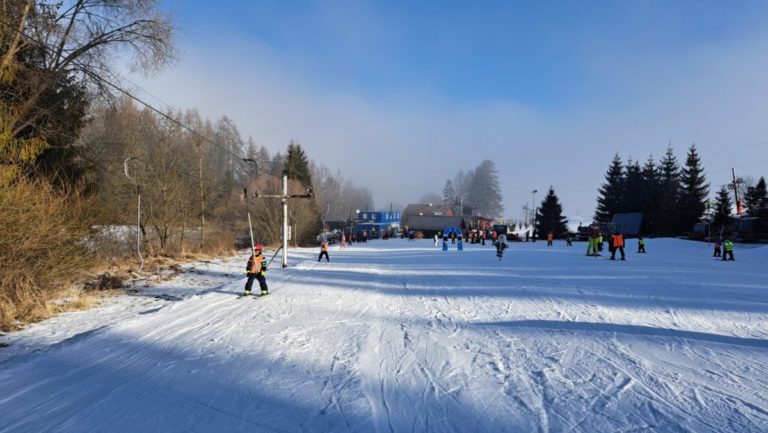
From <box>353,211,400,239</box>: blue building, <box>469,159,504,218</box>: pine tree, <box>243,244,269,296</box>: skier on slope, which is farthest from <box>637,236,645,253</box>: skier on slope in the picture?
<box>469,159,504,218</box>: pine tree

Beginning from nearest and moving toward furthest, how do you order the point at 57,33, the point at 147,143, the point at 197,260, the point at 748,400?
the point at 748,400 < the point at 57,33 < the point at 197,260 < the point at 147,143

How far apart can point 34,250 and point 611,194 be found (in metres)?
73.6

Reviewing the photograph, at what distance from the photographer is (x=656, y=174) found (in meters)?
68.0

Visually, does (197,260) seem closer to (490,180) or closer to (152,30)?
(152,30)

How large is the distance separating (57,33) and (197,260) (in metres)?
13.8


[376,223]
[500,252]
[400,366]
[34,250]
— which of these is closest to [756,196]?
[500,252]

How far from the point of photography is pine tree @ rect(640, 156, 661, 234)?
189 ft

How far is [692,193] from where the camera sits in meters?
52.9

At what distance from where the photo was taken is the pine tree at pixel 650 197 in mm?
57656

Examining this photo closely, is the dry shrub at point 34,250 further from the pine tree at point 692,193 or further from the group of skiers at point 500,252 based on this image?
the pine tree at point 692,193

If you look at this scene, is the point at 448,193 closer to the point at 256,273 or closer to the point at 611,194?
the point at 611,194

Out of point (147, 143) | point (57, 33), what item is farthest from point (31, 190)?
point (147, 143)

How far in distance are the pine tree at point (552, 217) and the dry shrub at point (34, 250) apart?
64213 mm

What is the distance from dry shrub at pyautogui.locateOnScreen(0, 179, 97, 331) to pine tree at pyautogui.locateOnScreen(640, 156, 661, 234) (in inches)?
2418
